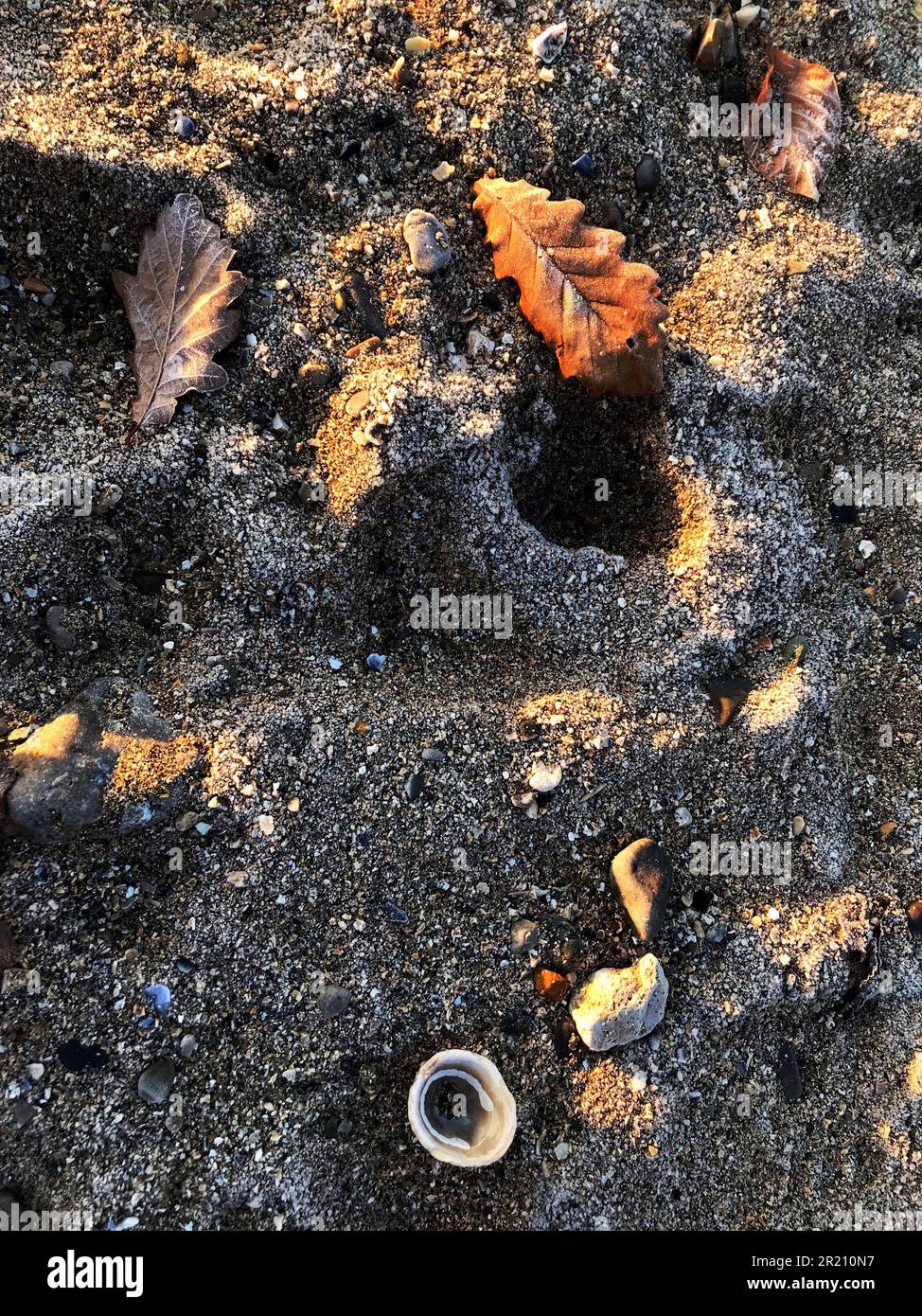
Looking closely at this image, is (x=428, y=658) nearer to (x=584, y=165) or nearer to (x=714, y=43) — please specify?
(x=584, y=165)

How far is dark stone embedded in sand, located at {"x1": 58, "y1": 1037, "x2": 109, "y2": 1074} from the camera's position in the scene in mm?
2049

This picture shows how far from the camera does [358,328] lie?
2.38m

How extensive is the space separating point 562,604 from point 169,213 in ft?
5.16

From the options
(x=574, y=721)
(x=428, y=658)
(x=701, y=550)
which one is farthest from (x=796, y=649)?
(x=428, y=658)

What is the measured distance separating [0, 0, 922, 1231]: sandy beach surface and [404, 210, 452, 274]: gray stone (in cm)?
5

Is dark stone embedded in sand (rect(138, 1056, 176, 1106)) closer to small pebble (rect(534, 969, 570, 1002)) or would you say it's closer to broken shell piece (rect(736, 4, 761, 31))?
small pebble (rect(534, 969, 570, 1002))

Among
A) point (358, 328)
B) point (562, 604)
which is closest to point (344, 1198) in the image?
point (562, 604)

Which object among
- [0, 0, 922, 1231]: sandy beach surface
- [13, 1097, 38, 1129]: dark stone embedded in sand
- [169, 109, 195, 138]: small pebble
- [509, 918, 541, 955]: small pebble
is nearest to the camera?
[13, 1097, 38, 1129]: dark stone embedded in sand

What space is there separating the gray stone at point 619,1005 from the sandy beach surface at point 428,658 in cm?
5

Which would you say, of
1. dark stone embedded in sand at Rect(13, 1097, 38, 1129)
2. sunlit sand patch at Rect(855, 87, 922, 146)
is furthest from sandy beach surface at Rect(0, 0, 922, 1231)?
sunlit sand patch at Rect(855, 87, 922, 146)

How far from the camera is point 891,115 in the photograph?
268cm

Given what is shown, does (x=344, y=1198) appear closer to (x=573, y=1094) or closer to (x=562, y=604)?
(x=573, y=1094)

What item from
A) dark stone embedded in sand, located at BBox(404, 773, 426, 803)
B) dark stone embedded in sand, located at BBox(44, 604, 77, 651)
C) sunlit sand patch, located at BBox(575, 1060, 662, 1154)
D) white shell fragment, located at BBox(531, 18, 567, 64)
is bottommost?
sunlit sand patch, located at BBox(575, 1060, 662, 1154)

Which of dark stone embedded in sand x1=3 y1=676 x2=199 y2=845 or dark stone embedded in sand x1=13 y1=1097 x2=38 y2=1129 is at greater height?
dark stone embedded in sand x1=3 y1=676 x2=199 y2=845
